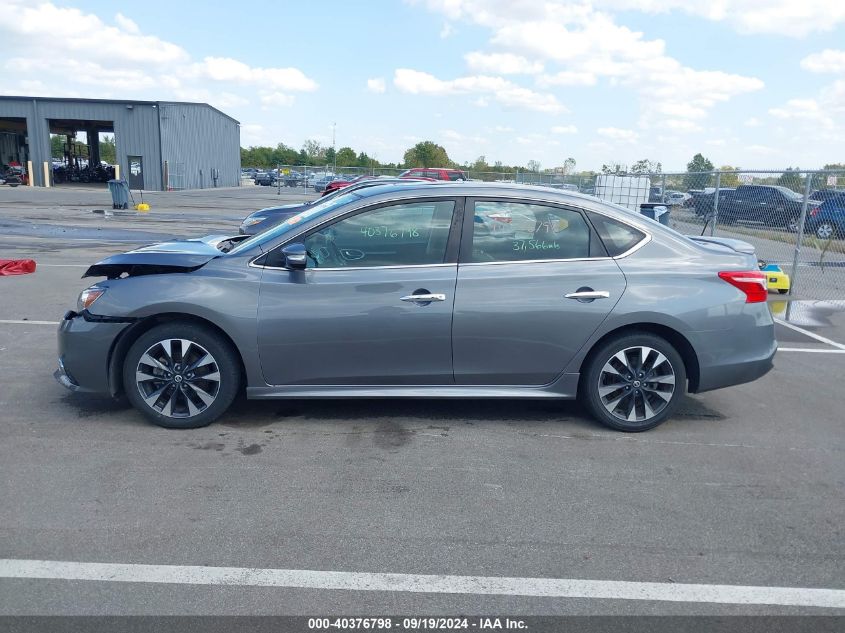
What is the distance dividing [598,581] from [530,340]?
196 cm

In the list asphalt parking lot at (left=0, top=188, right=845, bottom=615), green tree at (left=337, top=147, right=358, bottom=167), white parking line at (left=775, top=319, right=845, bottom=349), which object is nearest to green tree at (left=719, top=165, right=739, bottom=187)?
white parking line at (left=775, top=319, right=845, bottom=349)

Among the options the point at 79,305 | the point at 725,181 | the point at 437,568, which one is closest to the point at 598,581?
the point at 437,568

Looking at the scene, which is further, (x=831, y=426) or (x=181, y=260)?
(x=831, y=426)

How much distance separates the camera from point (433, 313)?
4.84 meters

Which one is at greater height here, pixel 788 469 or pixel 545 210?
pixel 545 210

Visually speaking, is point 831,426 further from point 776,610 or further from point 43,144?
point 43,144

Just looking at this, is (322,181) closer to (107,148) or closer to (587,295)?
(587,295)

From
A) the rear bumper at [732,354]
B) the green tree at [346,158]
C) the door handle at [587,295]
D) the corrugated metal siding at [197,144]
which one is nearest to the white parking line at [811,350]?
the rear bumper at [732,354]

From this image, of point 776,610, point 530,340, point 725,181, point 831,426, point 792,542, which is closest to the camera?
point 776,610

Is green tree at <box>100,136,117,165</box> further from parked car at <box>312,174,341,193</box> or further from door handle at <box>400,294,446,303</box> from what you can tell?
door handle at <box>400,294,446,303</box>

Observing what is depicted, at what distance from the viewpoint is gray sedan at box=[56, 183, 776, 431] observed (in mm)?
4832

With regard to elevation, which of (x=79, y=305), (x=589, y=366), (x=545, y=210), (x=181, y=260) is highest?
(x=545, y=210)

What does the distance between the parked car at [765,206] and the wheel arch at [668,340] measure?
248 inches

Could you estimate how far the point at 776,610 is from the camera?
10.2 feet
